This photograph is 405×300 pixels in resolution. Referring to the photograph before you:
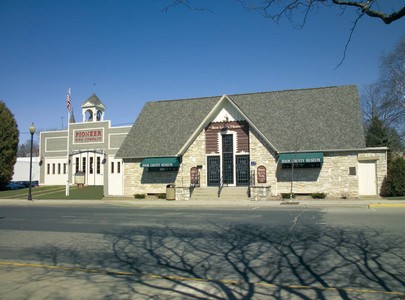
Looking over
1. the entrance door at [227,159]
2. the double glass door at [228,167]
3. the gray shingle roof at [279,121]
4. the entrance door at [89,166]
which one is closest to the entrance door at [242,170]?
the double glass door at [228,167]

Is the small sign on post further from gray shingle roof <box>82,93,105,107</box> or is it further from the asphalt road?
the asphalt road

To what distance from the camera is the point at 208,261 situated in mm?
8398

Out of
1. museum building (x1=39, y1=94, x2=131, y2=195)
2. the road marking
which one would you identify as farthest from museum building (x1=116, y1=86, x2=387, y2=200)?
the road marking

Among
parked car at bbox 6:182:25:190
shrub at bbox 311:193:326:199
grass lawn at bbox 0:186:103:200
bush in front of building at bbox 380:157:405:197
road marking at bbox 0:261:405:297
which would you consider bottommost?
road marking at bbox 0:261:405:297

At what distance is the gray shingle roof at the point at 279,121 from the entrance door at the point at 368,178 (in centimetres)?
154

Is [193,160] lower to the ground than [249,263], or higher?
higher

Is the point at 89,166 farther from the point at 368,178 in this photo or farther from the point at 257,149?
the point at 368,178

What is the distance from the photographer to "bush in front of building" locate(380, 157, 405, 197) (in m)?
25.9

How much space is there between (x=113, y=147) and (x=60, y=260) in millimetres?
38808

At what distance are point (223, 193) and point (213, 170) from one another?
2635 mm

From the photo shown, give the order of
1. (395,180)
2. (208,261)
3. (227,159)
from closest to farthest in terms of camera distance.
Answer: (208,261) < (395,180) < (227,159)

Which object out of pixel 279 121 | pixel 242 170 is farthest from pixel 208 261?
pixel 279 121

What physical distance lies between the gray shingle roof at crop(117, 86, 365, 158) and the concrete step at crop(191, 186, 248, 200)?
13.1 feet

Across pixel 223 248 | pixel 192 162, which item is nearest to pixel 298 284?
pixel 223 248
